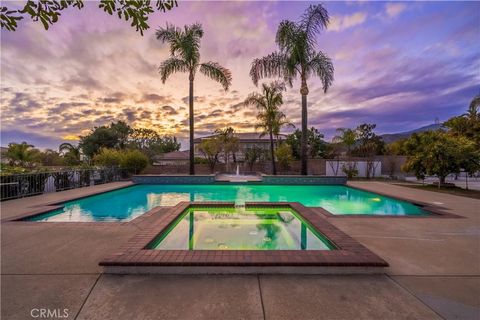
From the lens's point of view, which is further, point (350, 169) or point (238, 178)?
point (350, 169)

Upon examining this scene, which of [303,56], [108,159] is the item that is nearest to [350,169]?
[303,56]

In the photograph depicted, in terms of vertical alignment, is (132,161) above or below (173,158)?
below

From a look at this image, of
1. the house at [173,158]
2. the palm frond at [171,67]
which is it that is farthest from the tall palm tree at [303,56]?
the house at [173,158]

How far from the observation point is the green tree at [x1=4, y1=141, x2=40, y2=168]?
17.1m

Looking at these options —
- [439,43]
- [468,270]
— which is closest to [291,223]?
[468,270]

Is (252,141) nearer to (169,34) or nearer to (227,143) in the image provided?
(227,143)

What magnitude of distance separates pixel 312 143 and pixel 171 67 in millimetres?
17891

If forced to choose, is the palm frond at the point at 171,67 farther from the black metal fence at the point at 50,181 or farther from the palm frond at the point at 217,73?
A: the black metal fence at the point at 50,181

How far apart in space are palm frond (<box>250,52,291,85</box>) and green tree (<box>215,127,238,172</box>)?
8.54m

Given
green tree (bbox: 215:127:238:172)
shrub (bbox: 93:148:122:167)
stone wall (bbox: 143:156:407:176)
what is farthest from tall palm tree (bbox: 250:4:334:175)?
shrub (bbox: 93:148:122:167)

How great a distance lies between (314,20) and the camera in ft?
43.8

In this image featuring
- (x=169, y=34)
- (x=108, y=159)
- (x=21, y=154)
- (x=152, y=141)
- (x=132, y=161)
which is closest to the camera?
A: (x=169, y=34)

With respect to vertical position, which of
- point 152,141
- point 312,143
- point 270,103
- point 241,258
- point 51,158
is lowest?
point 241,258

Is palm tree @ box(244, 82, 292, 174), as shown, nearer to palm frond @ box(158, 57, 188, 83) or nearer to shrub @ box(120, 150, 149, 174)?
palm frond @ box(158, 57, 188, 83)
